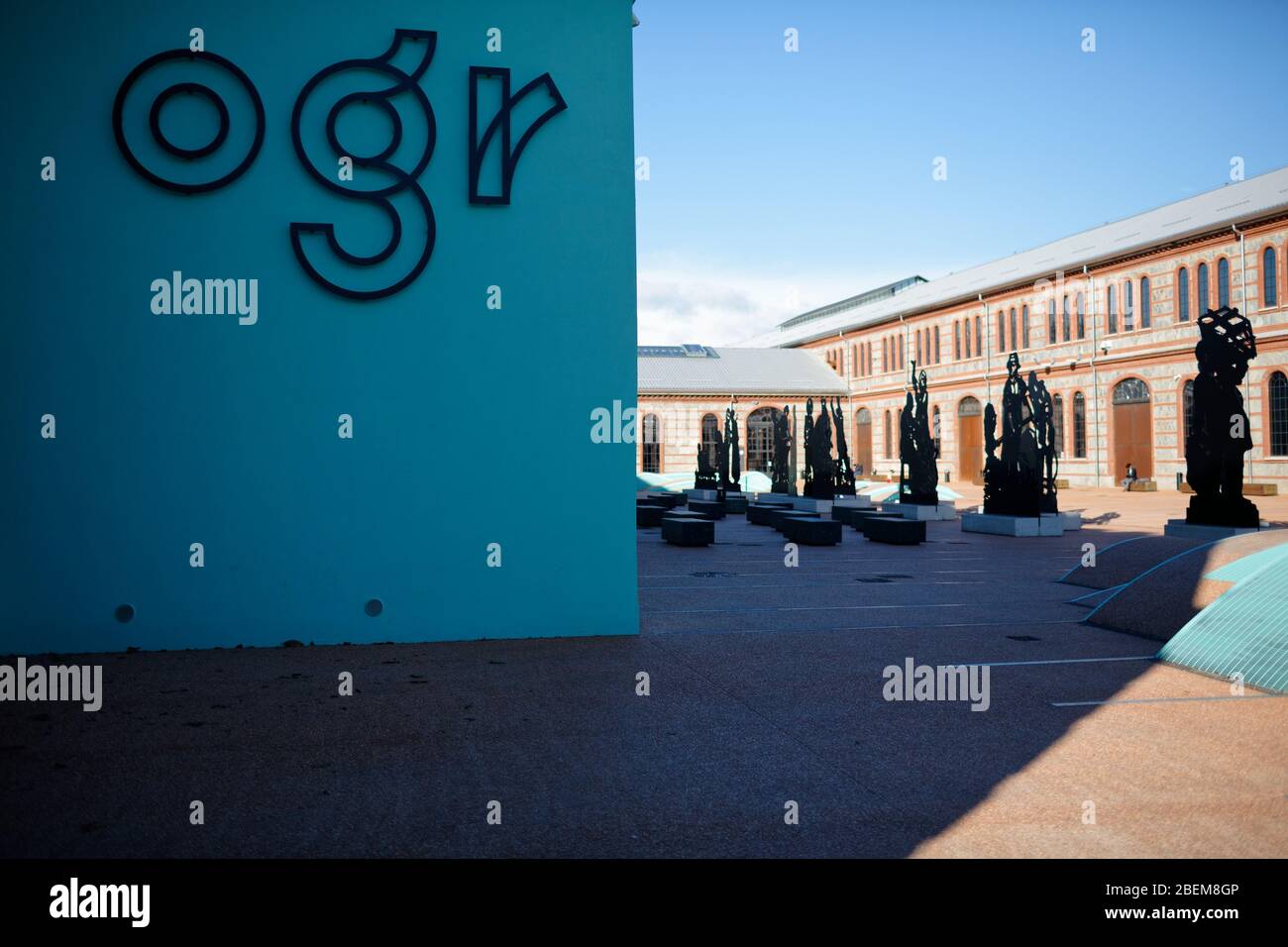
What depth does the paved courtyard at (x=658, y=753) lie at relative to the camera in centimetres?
394

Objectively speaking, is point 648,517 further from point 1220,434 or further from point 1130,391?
point 1130,391

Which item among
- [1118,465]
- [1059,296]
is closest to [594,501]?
[1118,465]

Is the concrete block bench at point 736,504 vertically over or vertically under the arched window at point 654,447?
under

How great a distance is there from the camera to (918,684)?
6672 mm

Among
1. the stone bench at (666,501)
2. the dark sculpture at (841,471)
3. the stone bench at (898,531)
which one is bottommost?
the stone bench at (898,531)

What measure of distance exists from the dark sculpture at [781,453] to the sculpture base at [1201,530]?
16377 millimetres

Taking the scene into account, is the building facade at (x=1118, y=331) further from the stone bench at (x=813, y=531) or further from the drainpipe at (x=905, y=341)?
the stone bench at (x=813, y=531)

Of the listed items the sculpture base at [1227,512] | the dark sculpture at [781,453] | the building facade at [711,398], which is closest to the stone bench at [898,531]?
the sculpture base at [1227,512]

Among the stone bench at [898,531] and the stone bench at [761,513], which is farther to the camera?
the stone bench at [761,513]

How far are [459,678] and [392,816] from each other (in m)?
2.76

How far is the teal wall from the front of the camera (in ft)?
25.9

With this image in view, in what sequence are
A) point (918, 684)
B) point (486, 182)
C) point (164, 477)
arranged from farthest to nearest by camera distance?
point (486, 182) < point (164, 477) < point (918, 684)

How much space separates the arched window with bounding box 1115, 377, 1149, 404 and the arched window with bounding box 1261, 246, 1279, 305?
19.8ft
